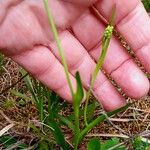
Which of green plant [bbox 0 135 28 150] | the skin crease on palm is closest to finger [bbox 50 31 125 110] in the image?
the skin crease on palm

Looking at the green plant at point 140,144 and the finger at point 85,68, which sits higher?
the finger at point 85,68

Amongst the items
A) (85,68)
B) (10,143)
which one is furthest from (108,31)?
(10,143)

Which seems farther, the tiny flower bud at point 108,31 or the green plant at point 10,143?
the green plant at point 10,143

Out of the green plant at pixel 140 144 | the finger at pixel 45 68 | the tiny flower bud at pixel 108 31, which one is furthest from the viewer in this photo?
the finger at pixel 45 68

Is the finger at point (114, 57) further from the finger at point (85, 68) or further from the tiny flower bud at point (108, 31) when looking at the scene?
the tiny flower bud at point (108, 31)

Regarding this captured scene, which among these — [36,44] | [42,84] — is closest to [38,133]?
[42,84]

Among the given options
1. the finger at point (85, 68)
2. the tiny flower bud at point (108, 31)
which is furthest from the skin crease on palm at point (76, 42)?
the tiny flower bud at point (108, 31)

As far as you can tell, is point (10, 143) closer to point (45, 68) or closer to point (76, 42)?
point (45, 68)

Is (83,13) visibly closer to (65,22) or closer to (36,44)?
(65,22)
